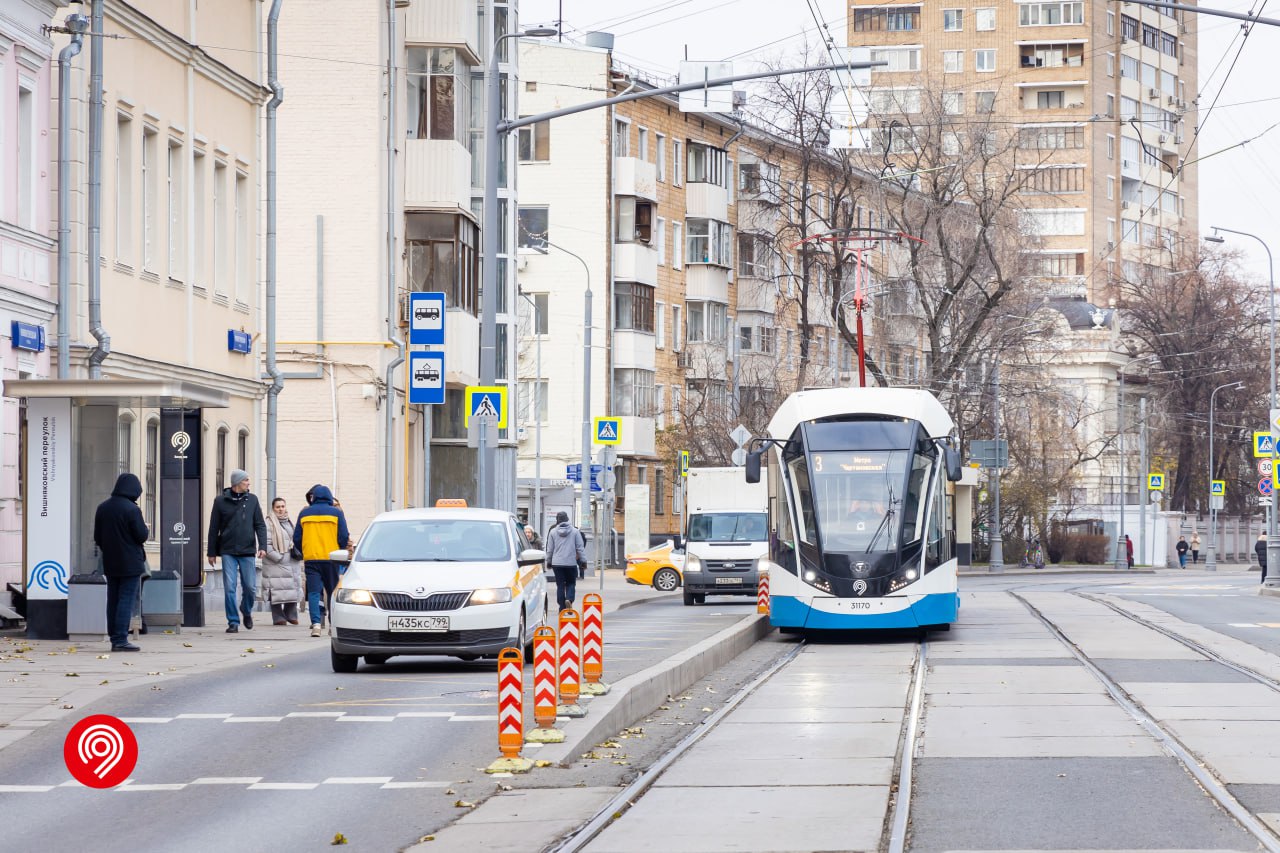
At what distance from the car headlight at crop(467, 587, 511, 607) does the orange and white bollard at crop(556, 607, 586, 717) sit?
433 centimetres

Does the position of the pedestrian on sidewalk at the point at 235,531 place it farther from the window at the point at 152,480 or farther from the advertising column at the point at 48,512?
the window at the point at 152,480

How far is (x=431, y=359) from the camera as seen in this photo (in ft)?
88.1

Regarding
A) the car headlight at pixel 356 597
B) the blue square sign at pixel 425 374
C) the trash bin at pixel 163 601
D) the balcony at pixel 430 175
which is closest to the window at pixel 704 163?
the balcony at pixel 430 175

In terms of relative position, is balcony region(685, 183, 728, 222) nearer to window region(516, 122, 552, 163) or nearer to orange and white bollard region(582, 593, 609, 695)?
window region(516, 122, 552, 163)

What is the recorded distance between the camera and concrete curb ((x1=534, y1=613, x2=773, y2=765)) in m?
12.9

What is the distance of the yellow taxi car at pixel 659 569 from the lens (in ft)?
159

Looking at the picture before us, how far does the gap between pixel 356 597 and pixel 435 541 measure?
1.38 meters

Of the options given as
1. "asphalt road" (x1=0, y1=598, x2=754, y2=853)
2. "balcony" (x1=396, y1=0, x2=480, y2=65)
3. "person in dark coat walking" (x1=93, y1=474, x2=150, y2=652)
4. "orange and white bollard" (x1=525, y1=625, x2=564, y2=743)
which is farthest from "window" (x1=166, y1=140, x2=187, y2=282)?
"orange and white bollard" (x1=525, y1=625, x2=564, y2=743)

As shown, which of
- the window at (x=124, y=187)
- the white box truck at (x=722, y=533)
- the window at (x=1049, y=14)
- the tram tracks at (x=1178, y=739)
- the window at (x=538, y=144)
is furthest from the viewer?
the window at (x=1049, y=14)

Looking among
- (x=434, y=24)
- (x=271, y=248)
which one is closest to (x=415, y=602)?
(x=271, y=248)

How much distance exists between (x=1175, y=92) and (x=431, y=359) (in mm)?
99994

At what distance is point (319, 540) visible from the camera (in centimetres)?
2512

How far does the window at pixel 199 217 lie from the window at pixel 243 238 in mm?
1638

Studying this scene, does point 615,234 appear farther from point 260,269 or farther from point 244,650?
point 244,650
